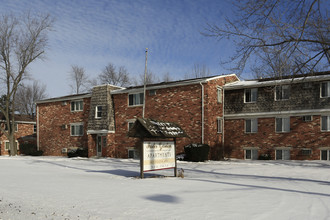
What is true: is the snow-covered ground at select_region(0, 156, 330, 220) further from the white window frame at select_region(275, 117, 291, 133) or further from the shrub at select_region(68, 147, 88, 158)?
the shrub at select_region(68, 147, 88, 158)

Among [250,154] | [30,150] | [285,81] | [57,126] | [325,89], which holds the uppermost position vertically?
[285,81]

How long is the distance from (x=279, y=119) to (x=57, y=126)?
2371 cm

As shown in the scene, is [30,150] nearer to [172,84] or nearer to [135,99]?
[135,99]

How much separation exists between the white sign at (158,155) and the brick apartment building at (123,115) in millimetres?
10198

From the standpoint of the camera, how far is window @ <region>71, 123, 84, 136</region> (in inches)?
1339

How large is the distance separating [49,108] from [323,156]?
2867cm

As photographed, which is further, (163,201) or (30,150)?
(30,150)

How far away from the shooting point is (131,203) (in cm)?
827

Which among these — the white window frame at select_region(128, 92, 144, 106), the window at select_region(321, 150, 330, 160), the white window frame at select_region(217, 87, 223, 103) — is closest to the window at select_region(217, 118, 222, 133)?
the white window frame at select_region(217, 87, 223, 103)

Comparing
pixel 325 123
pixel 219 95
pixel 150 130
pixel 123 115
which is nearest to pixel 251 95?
pixel 219 95

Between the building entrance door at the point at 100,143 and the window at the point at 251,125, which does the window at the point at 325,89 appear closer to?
the window at the point at 251,125

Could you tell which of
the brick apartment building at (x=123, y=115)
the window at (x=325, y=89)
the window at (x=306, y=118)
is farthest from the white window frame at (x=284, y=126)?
the brick apartment building at (x=123, y=115)

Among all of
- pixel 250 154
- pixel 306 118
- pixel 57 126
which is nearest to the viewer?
pixel 306 118

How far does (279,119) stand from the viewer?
25.8m
